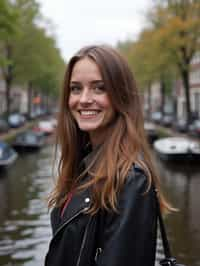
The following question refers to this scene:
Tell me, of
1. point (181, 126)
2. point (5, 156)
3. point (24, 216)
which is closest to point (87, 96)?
point (24, 216)

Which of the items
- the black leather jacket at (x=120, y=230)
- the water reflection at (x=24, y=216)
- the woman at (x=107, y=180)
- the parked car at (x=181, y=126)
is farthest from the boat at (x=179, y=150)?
the black leather jacket at (x=120, y=230)

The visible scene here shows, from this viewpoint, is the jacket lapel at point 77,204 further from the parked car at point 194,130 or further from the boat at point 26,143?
the parked car at point 194,130

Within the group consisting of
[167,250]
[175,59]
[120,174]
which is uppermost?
[175,59]

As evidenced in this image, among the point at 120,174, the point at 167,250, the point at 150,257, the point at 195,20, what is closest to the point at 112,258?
the point at 150,257

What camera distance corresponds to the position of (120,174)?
4.99 ft

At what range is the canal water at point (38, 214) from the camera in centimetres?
747

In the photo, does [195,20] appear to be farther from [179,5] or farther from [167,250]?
[167,250]

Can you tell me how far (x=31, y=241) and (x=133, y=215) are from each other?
23.3 ft

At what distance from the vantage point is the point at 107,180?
60.7 inches

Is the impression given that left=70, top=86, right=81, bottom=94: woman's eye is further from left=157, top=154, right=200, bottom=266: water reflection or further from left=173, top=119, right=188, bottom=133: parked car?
left=173, top=119, right=188, bottom=133: parked car

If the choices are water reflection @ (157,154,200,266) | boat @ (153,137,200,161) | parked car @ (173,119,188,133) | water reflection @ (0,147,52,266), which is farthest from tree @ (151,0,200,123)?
water reflection @ (0,147,52,266)

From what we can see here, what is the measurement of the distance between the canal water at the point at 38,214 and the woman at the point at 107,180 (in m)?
1.12

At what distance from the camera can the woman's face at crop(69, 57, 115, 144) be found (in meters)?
1.70

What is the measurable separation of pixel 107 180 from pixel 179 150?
18498mm
